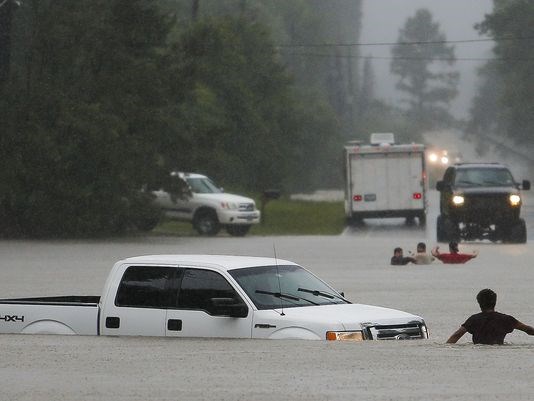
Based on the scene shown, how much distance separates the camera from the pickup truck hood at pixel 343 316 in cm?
1536

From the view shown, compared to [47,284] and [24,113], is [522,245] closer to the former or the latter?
[24,113]

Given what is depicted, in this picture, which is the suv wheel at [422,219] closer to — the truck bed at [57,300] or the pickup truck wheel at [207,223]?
the pickup truck wheel at [207,223]

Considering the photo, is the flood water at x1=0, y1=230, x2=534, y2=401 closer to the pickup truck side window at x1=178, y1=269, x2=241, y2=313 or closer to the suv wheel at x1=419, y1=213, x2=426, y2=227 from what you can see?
the pickup truck side window at x1=178, y1=269, x2=241, y2=313

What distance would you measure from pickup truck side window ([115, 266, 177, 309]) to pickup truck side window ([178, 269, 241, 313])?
144mm

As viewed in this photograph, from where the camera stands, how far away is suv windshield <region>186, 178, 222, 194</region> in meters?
50.2

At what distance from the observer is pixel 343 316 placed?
15.6 metres

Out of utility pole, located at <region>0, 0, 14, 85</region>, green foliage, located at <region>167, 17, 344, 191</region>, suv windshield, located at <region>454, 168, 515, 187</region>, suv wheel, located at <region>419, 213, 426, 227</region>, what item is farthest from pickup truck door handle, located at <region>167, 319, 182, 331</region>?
green foliage, located at <region>167, 17, 344, 191</region>

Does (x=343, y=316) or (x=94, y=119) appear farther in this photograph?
(x=94, y=119)

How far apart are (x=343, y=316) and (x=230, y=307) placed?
1.14 m

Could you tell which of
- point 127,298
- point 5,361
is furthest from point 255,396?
point 127,298

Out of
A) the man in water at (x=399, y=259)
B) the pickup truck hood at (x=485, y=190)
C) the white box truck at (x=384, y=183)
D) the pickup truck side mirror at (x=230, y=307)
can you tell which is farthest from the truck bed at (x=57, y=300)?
the white box truck at (x=384, y=183)

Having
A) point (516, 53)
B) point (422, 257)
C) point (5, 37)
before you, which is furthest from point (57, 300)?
point (516, 53)

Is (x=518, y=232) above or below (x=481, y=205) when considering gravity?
below

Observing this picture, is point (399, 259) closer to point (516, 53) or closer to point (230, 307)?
point (230, 307)
